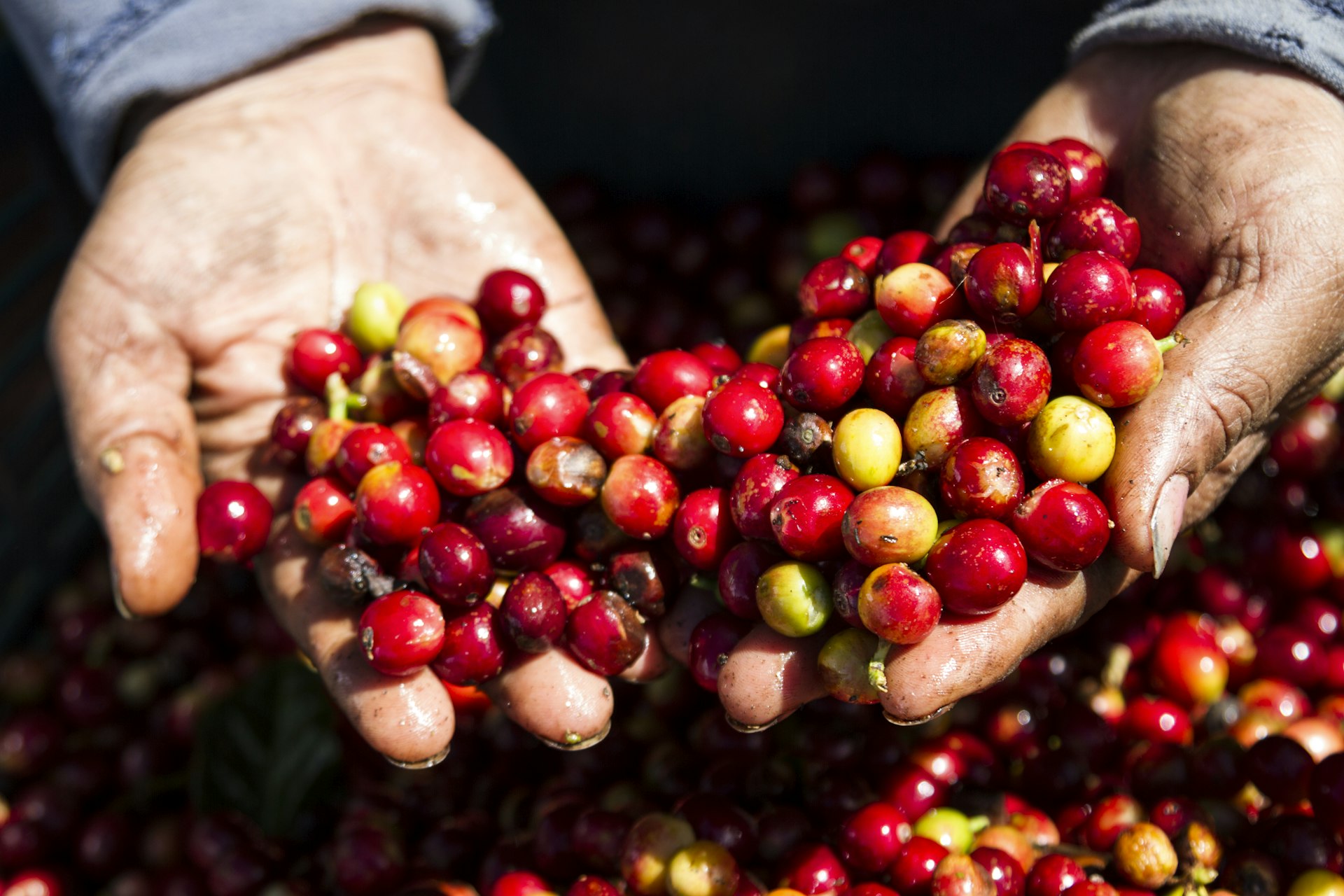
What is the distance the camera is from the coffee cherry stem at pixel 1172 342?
3367mm

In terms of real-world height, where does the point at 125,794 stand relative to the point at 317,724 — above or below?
below

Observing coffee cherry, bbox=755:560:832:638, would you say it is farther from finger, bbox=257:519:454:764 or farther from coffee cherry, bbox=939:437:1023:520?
finger, bbox=257:519:454:764

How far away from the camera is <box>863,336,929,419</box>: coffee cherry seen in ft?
11.6

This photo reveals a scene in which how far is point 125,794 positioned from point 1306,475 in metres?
6.23

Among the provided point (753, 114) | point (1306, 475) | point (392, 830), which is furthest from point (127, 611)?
point (1306, 475)

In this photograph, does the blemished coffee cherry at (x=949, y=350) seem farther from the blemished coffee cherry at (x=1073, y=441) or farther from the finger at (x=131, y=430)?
the finger at (x=131, y=430)

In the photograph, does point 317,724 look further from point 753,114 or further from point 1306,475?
point 1306,475

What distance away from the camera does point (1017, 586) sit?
3.09m

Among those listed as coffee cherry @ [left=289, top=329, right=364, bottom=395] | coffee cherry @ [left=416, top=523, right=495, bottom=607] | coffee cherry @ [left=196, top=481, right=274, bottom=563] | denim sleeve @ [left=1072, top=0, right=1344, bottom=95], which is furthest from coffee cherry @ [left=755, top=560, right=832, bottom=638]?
denim sleeve @ [left=1072, top=0, right=1344, bottom=95]

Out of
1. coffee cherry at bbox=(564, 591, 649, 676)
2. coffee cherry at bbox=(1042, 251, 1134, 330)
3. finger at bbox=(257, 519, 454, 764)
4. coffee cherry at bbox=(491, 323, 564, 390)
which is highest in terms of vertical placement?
coffee cherry at bbox=(1042, 251, 1134, 330)

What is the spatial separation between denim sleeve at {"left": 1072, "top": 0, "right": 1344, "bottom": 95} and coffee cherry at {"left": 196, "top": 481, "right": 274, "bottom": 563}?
13.2 ft

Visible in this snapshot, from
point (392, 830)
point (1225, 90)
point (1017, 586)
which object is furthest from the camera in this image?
point (392, 830)

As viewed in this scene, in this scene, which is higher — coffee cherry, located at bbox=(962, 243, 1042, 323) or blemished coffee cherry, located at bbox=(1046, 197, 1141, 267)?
blemished coffee cherry, located at bbox=(1046, 197, 1141, 267)

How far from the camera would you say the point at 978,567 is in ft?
9.98
